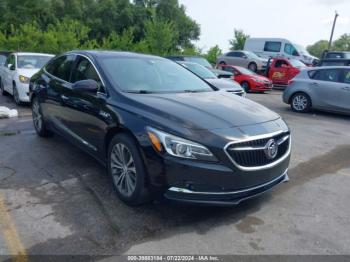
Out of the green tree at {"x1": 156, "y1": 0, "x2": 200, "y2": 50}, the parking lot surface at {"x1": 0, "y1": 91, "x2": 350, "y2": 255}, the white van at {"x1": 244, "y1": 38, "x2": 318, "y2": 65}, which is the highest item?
the green tree at {"x1": 156, "y1": 0, "x2": 200, "y2": 50}

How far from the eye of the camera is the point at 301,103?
1103cm

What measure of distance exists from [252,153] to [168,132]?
0.84 meters

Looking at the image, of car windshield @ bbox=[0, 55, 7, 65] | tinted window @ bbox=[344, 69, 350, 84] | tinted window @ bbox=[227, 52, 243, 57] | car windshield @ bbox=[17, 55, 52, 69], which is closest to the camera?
tinted window @ bbox=[344, 69, 350, 84]

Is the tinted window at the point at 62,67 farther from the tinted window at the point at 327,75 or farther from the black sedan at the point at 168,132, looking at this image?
the tinted window at the point at 327,75

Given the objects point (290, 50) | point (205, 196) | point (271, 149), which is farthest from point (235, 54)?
point (205, 196)

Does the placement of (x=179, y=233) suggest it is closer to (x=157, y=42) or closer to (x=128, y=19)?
(x=157, y=42)

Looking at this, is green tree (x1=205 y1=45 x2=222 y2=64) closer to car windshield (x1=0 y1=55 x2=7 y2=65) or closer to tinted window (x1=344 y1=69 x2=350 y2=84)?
car windshield (x1=0 y1=55 x2=7 y2=65)

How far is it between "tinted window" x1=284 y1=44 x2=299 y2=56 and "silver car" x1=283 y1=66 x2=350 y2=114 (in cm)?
1214

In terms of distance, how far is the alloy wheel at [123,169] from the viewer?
11.9 ft

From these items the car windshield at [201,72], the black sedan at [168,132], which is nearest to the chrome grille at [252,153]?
the black sedan at [168,132]

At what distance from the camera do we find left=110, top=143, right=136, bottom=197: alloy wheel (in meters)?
3.63

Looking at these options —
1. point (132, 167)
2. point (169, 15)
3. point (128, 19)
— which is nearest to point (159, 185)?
point (132, 167)

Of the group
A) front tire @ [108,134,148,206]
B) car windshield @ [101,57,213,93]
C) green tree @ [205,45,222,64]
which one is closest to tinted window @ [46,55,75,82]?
car windshield @ [101,57,213,93]

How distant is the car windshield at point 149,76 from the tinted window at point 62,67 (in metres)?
0.93
